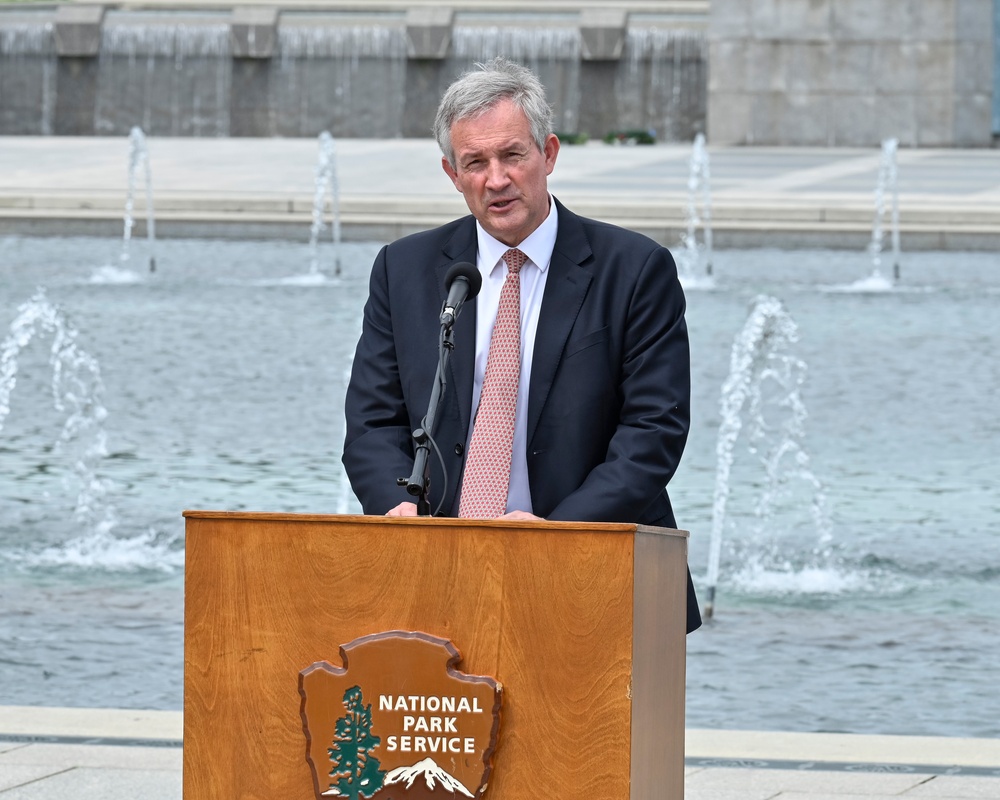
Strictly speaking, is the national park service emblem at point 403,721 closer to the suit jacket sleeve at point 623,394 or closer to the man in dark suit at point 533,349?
the man in dark suit at point 533,349

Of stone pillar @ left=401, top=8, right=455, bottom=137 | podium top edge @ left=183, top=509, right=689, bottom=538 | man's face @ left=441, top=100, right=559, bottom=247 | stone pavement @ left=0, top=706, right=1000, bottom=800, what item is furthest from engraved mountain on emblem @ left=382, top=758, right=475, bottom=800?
stone pillar @ left=401, top=8, right=455, bottom=137

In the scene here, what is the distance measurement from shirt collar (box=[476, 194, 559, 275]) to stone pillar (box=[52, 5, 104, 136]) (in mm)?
30805

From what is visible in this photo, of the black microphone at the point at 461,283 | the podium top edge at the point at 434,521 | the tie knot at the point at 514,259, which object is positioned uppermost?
the tie knot at the point at 514,259

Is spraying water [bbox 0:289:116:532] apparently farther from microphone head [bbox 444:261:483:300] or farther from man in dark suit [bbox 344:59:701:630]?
microphone head [bbox 444:261:483:300]

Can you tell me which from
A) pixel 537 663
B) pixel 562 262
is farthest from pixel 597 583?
pixel 562 262

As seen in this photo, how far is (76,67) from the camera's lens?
33.0 m

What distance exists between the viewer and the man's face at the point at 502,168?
3174mm

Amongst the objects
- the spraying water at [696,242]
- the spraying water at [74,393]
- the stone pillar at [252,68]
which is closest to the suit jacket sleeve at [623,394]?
the spraying water at [74,393]

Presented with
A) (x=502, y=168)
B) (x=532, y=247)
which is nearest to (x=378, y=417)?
(x=532, y=247)

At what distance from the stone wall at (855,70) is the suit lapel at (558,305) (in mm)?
25628

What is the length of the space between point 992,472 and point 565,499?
6.79m

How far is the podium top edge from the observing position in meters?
2.62

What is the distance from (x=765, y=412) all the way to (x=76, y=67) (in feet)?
80.5

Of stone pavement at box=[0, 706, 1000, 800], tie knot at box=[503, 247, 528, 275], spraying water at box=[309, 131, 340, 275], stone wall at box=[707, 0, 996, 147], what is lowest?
stone pavement at box=[0, 706, 1000, 800]
